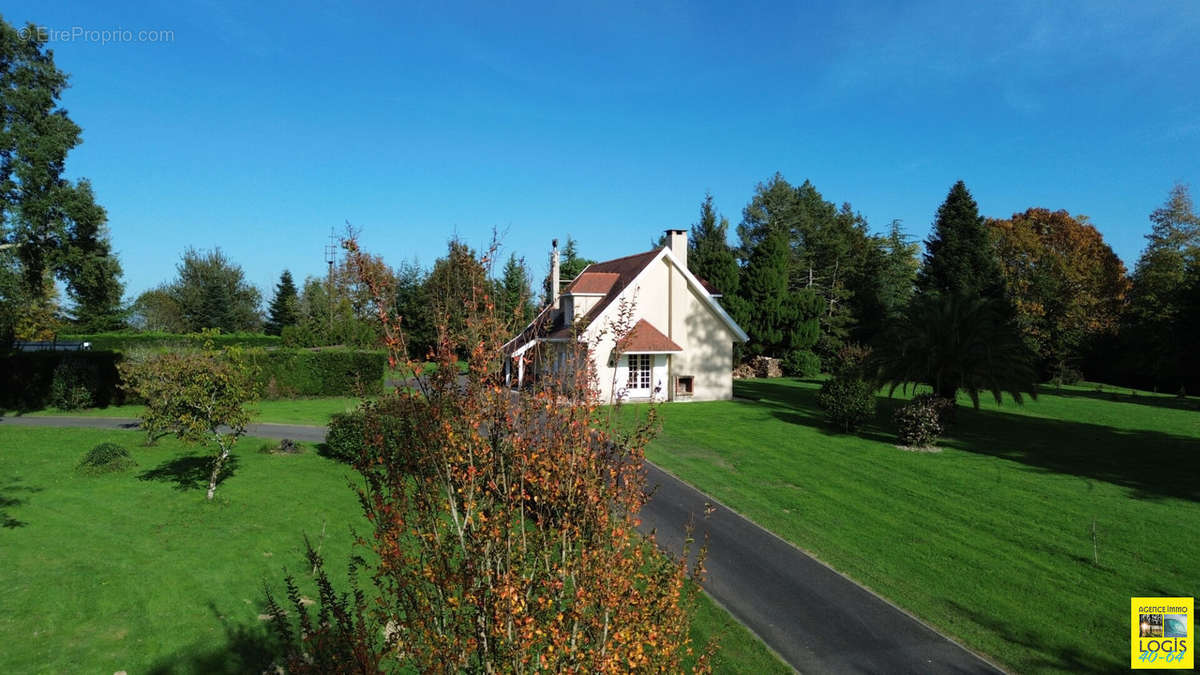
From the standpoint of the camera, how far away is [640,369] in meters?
33.9

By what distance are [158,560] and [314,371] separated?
83.4 feet

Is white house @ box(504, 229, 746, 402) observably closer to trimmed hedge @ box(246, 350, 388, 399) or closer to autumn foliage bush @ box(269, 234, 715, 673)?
trimmed hedge @ box(246, 350, 388, 399)

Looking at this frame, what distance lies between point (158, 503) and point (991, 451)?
26290 millimetres

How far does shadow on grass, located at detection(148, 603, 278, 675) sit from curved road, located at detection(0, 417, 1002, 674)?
5.79m

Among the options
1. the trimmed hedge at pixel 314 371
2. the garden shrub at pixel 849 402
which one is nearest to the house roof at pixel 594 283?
the trimmed hedge at pixel 314 371

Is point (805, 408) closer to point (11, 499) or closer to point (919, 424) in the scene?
point (919, 424)

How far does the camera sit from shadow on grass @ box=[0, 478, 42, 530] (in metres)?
13.3

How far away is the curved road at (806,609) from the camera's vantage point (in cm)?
898

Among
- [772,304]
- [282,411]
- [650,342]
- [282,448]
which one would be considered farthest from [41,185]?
[772,304]


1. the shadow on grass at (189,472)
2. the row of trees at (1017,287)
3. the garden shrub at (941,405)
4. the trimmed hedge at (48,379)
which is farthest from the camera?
the row of trees at (1017,287)

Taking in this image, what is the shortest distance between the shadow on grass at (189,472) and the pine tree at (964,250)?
50.7 m

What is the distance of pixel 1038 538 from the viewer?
13.9m

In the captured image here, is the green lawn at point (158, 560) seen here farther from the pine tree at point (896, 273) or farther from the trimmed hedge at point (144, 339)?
the pine tree at point (896, 273)

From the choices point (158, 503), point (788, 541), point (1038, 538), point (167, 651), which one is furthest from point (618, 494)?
point (158, 503)
